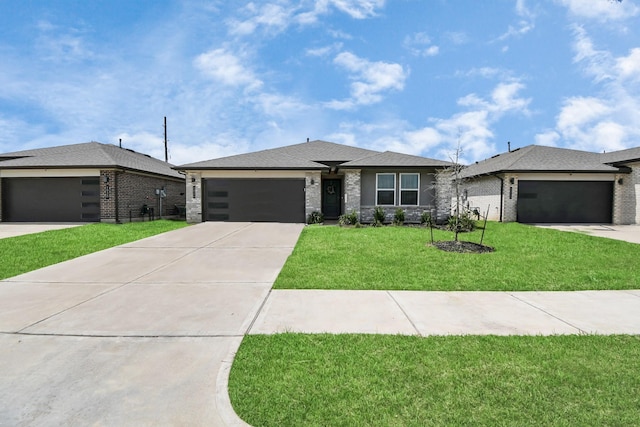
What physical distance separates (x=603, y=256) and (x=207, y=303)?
960cm

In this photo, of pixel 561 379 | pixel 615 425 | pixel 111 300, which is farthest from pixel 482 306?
pixel 111 300

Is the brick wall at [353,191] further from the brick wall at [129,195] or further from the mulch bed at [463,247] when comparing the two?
the brick wall at [129,195]

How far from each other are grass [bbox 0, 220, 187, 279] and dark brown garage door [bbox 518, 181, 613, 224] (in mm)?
17547

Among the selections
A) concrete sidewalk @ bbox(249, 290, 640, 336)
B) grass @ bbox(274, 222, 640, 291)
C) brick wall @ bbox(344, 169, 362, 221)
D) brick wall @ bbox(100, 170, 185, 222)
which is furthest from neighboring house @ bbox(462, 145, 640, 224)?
brick wall @ bbox(100, 170, 185, 222)

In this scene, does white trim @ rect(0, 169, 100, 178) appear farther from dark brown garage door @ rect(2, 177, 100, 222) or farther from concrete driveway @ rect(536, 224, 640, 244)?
concrete driveway @ rect(536, 224, 640, 244)

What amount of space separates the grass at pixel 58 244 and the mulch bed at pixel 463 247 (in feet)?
32.7

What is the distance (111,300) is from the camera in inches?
187

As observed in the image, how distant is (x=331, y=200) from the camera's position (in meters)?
17.5

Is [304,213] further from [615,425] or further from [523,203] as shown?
[615,425]

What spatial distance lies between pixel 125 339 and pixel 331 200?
1448cm

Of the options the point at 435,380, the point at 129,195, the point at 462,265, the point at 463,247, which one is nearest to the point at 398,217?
the point at 463,247

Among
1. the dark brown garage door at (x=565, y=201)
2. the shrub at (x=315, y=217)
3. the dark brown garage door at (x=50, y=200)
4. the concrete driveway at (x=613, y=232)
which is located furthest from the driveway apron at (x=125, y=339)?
the dark brown garage door at (x=565, y=201)

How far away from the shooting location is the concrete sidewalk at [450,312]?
3.73m

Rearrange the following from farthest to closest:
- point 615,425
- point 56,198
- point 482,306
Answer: point 56,198 < point 482,306 < point 615,425
